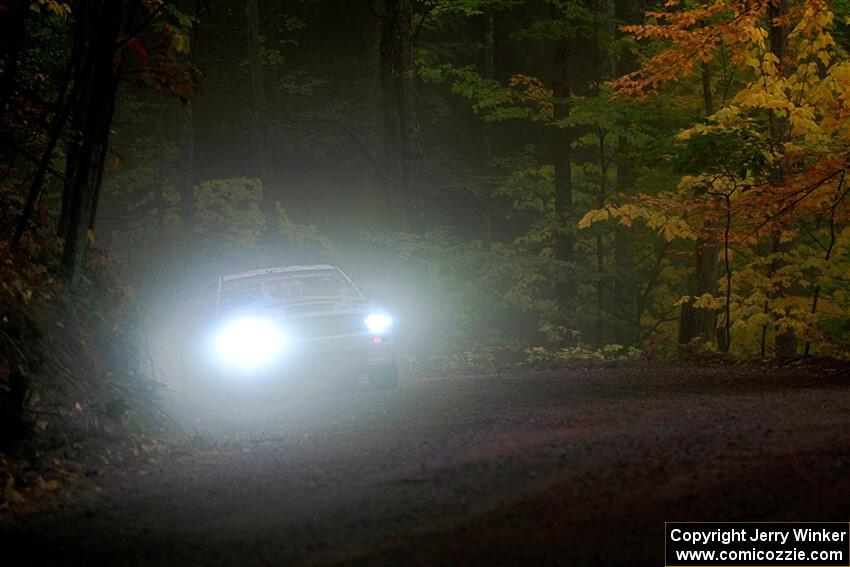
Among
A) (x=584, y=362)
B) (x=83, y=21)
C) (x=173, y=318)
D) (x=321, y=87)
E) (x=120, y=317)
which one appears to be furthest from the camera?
(x=321, y=87)

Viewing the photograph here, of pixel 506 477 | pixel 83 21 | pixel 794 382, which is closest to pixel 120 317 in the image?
pixel 83 21

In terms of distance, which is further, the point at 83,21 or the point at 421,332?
the point at 421,332

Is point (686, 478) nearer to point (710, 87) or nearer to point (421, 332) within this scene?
point (421, 332)

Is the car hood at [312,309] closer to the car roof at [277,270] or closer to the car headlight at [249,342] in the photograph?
the car headlight at [249,342]

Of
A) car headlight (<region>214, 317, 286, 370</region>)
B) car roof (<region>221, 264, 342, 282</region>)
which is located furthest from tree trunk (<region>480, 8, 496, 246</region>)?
car headlight (<region>214, 317, 286, 370</region>)

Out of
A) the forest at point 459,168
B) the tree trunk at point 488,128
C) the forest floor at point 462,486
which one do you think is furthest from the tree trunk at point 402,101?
the forest floor at point 462,486

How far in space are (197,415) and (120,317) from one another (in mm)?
1771

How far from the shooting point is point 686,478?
20.2 feet

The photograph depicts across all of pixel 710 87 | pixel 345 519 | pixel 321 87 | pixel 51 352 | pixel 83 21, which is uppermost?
pixel 321 87

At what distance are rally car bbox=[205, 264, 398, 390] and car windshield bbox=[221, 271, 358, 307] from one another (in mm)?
273

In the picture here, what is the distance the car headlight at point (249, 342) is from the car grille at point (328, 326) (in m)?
0.25

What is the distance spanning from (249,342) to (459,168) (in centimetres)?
2258

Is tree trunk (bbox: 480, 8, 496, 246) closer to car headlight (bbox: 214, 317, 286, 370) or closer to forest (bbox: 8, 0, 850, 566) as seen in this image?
forest (bbox: 8, 0, 850, 566)

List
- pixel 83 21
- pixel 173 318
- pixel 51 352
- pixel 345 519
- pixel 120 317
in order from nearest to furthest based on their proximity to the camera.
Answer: pixel 345 519 → pixel 51 352 → pixel 83 21 → pixel 120 317 → pixel 173 318
